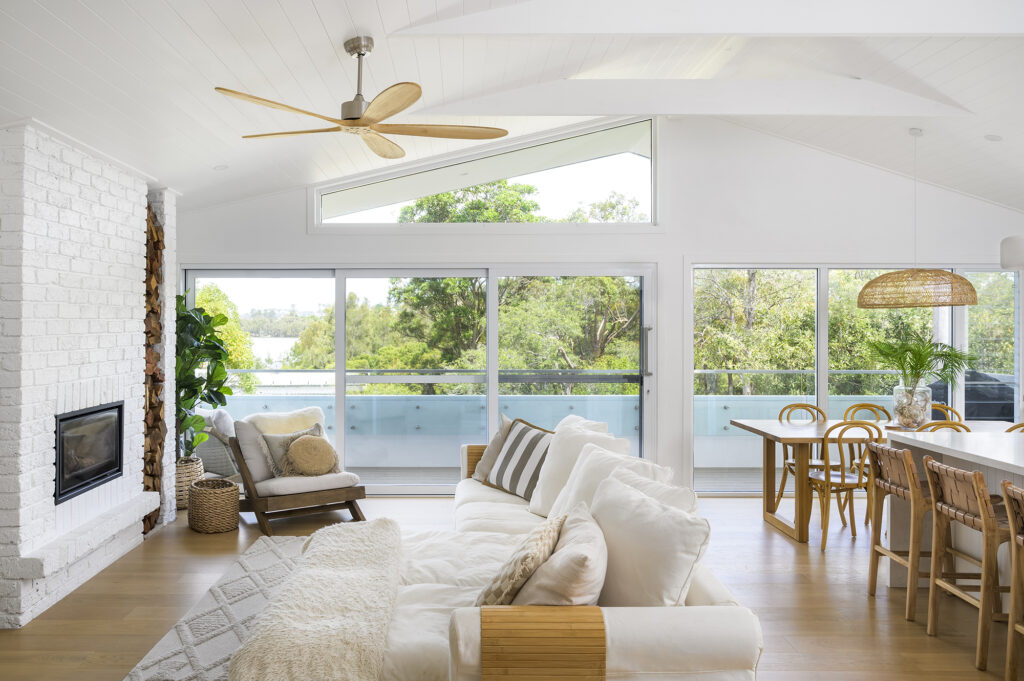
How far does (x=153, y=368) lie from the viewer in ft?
16.0

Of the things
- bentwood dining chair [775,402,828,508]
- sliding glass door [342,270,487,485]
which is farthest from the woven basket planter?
bentwood dining chair [775,402,828,508]

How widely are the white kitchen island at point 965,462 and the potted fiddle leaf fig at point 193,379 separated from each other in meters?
4.82

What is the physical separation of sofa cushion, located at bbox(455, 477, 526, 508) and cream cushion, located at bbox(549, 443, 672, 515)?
0.64 meters

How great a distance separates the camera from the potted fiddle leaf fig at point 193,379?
541 cm

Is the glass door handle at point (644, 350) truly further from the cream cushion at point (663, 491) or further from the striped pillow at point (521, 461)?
the cream cushion at point (663, 491)

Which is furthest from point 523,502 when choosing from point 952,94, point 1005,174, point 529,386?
point 1005,174

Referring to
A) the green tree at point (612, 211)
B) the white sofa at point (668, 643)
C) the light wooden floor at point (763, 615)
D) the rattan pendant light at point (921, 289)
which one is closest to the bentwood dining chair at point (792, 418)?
the light wooden floor at point (763, 615)

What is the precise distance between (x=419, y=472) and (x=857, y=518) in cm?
354

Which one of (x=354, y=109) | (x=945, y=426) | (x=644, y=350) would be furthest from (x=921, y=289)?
(x=354, y=109)

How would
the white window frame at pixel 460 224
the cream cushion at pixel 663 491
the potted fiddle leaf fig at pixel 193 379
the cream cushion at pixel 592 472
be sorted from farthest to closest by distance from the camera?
the white window frame at pixel 460 224 → the potted fiddle leaf fig at pixel 193 379 → the cream cushion at pixel 592 472 → the cream cushion at pixel 663 491

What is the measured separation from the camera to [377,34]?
3371 millimetres

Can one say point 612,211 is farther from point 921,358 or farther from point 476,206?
point 921,358

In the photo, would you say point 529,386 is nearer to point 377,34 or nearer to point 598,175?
point 598,175

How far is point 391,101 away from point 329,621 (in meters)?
1.99
